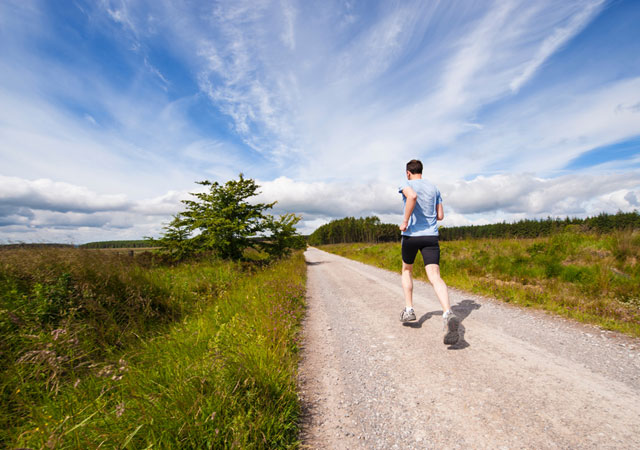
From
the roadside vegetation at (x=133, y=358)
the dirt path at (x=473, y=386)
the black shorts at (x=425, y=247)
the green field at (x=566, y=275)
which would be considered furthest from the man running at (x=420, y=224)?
the green field at (x=566, y=275)

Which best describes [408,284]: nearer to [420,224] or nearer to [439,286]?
[439,286]

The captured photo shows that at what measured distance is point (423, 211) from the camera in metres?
3.80

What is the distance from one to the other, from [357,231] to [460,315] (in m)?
97.0

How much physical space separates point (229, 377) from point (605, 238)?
1125 centimetres

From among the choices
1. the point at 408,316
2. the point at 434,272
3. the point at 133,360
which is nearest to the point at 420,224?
the point at 434,272

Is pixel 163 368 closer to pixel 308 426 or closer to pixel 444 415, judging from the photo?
pixel 308 426

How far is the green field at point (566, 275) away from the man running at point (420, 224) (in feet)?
9.29

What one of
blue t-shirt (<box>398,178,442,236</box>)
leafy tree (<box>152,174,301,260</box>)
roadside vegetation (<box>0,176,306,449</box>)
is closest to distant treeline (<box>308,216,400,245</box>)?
leafy tree (<box>152,174,301,260</box>)

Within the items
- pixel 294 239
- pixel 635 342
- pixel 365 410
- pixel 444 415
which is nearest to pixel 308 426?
pixel 365 410

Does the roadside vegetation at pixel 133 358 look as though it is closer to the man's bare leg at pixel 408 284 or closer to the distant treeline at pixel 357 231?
the man's bare leg at pixel 408 284

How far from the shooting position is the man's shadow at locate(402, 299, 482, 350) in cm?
325

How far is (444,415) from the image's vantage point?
1.99 meters

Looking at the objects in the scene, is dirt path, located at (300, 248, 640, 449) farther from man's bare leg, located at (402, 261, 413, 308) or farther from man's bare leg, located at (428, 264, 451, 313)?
man's bare leg, located at (428, 264, 451, 313)

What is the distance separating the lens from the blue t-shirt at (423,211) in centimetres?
377
